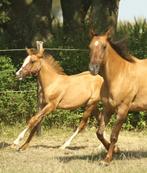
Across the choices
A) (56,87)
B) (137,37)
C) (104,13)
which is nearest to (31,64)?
(56,87)

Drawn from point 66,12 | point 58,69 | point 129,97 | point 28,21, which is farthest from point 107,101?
point 66,12

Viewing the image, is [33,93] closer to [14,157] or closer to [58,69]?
[58,69]

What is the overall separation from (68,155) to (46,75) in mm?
2025

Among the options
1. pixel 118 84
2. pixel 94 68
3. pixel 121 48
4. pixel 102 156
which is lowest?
pixel 102 156

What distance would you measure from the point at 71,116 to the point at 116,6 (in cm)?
395

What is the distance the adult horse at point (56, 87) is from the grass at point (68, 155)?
0.44 m

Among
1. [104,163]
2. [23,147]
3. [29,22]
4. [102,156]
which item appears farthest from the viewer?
[29,22]

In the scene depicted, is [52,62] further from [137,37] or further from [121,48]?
[137,37]

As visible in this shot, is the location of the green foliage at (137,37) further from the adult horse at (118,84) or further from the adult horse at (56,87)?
the adult horse at (118,84)

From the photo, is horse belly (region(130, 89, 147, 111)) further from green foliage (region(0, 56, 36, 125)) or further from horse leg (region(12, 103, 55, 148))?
green foliage (region(0, 56, 36, 125))

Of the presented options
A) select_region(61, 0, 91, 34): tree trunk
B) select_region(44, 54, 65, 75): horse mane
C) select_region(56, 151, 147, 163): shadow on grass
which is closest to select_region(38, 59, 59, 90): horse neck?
select_region(44, 54, 65, 75): horse mane

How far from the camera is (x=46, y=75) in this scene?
40.7 ft

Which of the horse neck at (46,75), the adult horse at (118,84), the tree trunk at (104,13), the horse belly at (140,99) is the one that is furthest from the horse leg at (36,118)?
the tree trunk at (104,13)

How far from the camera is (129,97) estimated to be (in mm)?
9906
